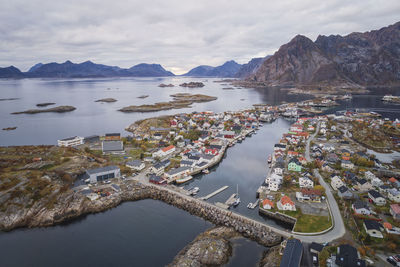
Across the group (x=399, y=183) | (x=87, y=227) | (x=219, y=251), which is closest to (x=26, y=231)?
(x=87, y=227)

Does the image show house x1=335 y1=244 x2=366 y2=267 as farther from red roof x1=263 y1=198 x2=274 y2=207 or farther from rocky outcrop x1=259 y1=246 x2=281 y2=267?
red roof x1=263 y1=198 x2=274 y2=207

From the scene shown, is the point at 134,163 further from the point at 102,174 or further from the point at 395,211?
the point at 395,211

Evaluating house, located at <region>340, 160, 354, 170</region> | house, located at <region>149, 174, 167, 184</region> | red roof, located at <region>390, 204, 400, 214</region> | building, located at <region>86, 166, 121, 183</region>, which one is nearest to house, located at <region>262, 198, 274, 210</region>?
red roof, located at <region>390, 204, 400, 214</region>

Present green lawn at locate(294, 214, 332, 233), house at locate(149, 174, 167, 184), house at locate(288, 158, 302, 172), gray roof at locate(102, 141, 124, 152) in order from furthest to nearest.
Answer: gray roof at locate(102, 141, 124, 152) < house at locate(288, 158, 302, 172) < house at locate(149, 174, 167, 184) < green lawn at locate(294, 214, 332, 233)

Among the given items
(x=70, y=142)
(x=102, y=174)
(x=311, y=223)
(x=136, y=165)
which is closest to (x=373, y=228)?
(x=311, y=223)

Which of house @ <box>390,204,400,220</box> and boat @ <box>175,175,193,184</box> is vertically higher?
house @ <box>390,204,400,220</box>

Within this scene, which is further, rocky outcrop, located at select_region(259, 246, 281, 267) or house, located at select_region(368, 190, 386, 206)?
house, located at select_region(368, 190, 386, 206)
